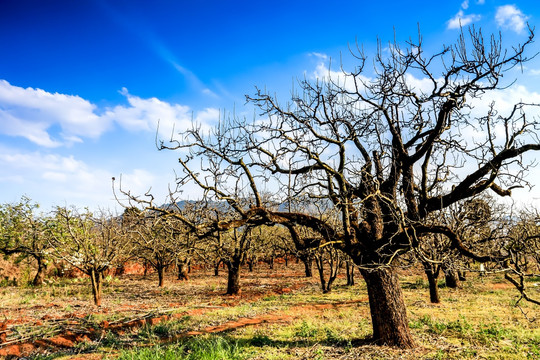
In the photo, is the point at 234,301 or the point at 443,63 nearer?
the point at 443,63

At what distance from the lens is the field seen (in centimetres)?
755

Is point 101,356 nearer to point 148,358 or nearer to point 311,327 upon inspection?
point 148,358

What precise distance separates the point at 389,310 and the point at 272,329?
4.38m

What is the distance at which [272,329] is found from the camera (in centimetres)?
1048

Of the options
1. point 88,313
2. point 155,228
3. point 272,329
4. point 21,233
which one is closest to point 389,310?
point 272,329

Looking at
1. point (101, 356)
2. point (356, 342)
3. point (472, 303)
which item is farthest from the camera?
point (472, 303)

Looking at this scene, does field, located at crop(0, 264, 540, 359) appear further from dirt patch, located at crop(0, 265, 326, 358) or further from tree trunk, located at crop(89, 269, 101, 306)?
tree trunk, located at crop(89, 269, 101, 306)

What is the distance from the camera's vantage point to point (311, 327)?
1040 cm

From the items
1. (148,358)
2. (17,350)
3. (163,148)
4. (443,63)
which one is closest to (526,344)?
(443,63)

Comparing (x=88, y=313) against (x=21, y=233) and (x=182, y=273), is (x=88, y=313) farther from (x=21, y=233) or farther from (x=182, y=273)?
(x=182, y=273)

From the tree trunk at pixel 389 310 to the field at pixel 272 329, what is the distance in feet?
0.94

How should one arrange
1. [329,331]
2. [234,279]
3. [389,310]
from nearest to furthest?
[389,310] → [329,331] → [234,279]

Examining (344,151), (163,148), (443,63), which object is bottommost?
(344,151)

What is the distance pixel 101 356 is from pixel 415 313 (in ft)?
37.2
